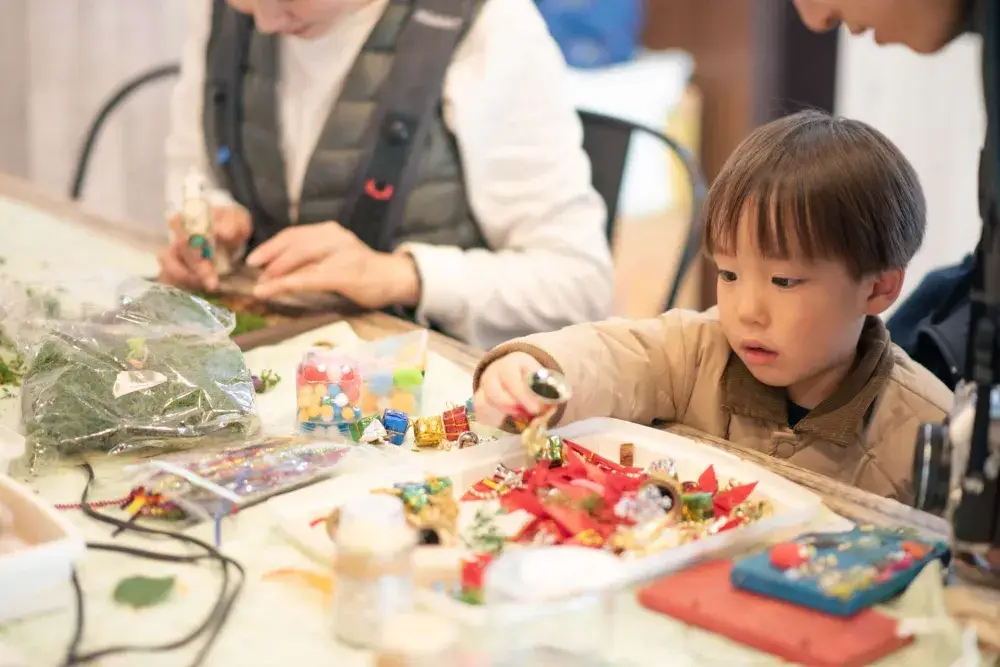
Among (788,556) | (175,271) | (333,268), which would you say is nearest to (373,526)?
(788,556)

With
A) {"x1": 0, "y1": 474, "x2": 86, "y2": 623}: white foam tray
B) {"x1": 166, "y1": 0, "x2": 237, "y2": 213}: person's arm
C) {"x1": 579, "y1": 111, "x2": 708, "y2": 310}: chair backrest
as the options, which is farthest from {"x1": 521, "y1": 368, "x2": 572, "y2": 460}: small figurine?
{"x1": 166, "y1": 0, "x2": 237, "y2": 213}: person's arm

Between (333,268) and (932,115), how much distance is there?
2.23 meters

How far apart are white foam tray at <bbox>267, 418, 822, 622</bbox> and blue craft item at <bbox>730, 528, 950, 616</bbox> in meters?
0.04

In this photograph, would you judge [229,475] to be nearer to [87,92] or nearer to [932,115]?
[87,92]

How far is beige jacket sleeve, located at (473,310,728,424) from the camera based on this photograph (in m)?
1.06

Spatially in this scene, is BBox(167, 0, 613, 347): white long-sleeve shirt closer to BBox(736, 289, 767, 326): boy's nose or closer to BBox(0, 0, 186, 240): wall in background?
BBox(736, 289, 767, 326): boy's nose

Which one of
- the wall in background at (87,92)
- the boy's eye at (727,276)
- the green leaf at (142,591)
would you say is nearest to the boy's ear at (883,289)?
the boy's eye at (727,276)

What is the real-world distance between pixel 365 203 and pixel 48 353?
569 millimetres

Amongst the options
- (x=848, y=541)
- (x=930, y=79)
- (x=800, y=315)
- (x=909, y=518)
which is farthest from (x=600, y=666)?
(x=930, y=79)

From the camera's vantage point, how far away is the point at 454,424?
1.05 metres

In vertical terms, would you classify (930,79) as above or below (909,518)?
above

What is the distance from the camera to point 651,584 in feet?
2.55

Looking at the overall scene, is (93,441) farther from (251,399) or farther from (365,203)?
(365,203)

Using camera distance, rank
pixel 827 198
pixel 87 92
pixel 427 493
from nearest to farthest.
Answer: pixel 427 493
pixel 827 198
pixel 87 92
